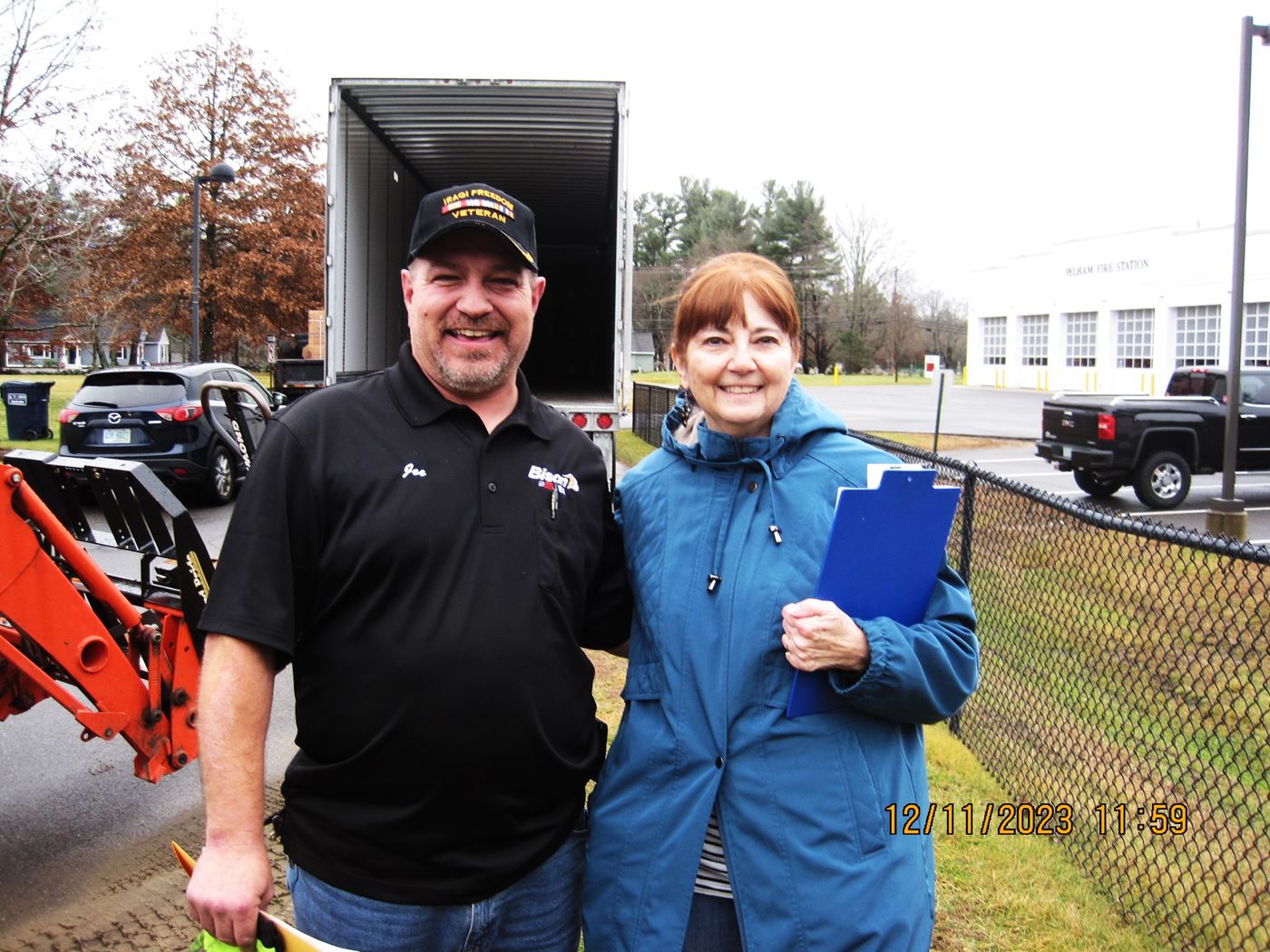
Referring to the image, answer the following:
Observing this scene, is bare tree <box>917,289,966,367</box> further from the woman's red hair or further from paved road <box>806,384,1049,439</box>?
the woman's red hair

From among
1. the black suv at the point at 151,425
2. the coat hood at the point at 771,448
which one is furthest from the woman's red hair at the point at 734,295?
the black suv at the point at 151,425

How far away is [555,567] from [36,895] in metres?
2.95

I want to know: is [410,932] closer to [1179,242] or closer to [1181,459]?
[1181,459]

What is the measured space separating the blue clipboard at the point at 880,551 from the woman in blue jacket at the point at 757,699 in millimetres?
44

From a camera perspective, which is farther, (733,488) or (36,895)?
(36,895)

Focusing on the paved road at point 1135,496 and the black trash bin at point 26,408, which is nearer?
the paved road at point 1135,496

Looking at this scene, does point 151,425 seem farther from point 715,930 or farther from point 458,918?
point 715,930

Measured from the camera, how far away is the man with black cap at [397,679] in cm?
176

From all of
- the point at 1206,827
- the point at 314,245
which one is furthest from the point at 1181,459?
the point at 314,245

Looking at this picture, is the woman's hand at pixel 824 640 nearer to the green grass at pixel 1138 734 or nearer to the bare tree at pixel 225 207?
the green grass at pixel 1138 734

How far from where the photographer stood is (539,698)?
6.24 ft

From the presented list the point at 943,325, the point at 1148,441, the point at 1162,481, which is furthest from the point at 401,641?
the point at 943,325

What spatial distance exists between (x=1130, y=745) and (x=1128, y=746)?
0.06m
